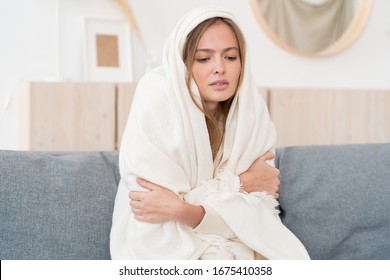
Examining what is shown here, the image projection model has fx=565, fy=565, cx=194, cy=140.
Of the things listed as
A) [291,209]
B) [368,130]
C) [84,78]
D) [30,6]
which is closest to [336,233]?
[291,209]

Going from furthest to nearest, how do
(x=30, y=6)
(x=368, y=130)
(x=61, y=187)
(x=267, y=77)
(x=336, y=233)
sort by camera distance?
(x=267, y=77), (x=368, y=130), (x=30, y=6), (x=336, y=233), (x=61, y=187)

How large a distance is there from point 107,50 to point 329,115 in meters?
1.22

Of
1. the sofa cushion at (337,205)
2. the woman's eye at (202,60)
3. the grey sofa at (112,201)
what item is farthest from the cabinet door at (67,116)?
the woman's eye at (202,60)

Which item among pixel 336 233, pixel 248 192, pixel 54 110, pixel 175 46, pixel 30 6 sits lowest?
pixel 336 233

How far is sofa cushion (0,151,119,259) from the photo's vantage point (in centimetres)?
162

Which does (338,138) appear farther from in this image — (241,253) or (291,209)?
(241,253)

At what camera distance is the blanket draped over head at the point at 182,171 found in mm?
1563

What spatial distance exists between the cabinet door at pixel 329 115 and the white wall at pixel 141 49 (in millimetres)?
462

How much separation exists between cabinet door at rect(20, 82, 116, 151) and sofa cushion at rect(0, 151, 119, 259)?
73 cm

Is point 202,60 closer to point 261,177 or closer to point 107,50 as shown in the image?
point 261,177

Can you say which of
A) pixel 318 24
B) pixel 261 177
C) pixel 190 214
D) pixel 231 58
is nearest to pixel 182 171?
pixel 190 214

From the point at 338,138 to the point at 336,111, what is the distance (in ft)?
0.49

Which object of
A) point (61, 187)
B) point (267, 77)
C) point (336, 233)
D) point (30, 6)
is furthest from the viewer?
point (267, 77)

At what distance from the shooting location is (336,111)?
3010 millimetres
